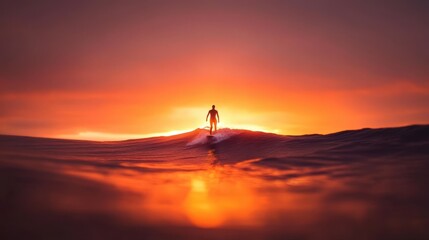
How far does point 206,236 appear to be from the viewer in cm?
543

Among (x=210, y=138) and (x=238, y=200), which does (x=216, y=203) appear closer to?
(x=238, y=200)

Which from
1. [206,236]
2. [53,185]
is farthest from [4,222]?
[206,236]

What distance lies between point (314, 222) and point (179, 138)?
75.6 ft

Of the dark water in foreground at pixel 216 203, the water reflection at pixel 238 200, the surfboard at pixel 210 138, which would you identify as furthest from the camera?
the surfboard at pixel 210 138

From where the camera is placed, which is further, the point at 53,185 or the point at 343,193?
the point at 343,193

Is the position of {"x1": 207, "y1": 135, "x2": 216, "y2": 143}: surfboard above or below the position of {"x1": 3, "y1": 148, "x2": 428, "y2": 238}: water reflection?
above

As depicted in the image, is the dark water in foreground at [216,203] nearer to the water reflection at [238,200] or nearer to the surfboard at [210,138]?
the water reflection at [238,200]

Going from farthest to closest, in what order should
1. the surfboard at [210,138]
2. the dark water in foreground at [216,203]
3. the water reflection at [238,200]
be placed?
the surfboard at [210,138] → the water reflection at [238,200] → the dark water in foreground at [216,203]

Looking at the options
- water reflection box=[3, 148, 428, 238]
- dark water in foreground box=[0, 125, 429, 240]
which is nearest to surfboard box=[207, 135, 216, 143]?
→ dark water in foreground box=[0, 125, 429, 240]

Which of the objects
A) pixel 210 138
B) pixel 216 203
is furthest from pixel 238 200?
pixel 210 138

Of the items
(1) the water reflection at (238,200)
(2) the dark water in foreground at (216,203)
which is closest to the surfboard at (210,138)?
(2) the dark water in foreground at (216,203)

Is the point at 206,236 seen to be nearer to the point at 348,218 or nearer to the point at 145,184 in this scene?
the point at 348,218

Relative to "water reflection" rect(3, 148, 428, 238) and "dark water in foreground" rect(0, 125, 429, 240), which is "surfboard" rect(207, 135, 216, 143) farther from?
"water reflection" rect(3, 148, 428, 238)

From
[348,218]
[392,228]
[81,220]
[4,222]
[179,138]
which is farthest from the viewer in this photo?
[179,138]
